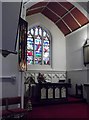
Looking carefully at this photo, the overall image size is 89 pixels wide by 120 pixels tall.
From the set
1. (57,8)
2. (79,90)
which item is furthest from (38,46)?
(79,90)

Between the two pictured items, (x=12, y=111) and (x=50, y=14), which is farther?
(x=50, y=14)

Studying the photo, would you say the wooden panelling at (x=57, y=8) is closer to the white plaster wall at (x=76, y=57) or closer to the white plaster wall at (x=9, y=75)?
the white plaster wall at (x=76, y=57)

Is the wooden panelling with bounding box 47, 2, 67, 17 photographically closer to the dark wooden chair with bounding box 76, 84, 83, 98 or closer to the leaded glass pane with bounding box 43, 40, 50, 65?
the leaded glass pane with bounding box 43, 40, 50, 65

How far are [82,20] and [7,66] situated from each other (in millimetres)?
4467

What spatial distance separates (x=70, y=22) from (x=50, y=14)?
108 centimetres

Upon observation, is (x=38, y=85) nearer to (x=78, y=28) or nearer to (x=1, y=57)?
(x=1, y=57)

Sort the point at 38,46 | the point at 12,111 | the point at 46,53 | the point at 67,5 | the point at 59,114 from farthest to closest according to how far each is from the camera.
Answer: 1. the point at 46,53
2. the point at 38,46
3. the point at 67,5
4. the point at 59,114
5. the point at 12,111

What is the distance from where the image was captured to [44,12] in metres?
8.77

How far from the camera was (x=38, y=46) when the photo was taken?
29.1 feet

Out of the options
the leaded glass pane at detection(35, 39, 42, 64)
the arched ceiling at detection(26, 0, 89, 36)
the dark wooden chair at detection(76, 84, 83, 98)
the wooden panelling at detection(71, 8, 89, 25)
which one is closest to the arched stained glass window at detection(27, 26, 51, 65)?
the leaded glass pane at detection(35, 39, 42, 64)

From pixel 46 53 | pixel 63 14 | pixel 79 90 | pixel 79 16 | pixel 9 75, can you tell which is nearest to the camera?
pixel 9 75

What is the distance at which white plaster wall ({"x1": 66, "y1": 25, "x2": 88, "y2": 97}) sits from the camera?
25.6 feet

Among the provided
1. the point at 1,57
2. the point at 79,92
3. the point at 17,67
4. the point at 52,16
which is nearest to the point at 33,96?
the point at 79,92

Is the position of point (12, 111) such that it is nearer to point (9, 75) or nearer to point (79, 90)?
point (9, 75)
